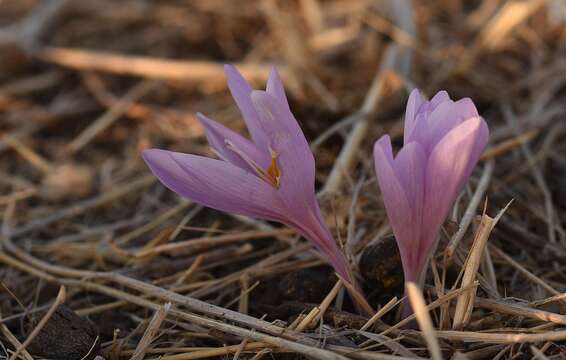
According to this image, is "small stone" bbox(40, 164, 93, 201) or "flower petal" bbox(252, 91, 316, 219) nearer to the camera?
"flower petal" bbox(252, 91, 316, 219)

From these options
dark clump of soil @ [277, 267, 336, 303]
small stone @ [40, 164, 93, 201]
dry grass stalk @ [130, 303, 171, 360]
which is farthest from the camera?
small stone @ [40, 164, 93, 201]

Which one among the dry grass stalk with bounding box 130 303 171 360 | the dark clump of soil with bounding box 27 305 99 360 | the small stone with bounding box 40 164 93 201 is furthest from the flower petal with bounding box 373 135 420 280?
the small stone with bounding box 40 164 93 201

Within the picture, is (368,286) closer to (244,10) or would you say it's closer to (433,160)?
(433,160)

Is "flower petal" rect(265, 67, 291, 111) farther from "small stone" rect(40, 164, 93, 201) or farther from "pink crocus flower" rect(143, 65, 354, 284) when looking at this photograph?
"small stone" rect(40, 164, 93, 201)

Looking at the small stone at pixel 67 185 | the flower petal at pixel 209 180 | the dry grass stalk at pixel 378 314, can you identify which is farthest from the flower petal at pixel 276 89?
the small stone at pixel 67 185

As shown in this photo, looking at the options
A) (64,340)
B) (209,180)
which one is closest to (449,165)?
(209,180)

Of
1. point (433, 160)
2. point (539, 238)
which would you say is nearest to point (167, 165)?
point (433, 160)

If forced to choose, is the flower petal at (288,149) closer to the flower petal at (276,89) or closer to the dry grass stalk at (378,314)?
the flower petal at (276,89)

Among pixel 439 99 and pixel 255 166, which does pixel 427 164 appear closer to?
pixel 439 99
